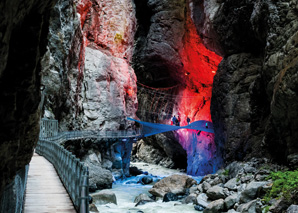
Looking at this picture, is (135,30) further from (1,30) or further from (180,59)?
(1,30)

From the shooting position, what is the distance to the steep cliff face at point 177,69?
29141 millimetres

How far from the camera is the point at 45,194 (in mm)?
6473

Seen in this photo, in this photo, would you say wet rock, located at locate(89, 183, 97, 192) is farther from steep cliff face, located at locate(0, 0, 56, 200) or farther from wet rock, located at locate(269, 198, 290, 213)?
steep cliff face, located at locate(0, 0, 56, 200)

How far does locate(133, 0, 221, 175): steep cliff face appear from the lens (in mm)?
29141

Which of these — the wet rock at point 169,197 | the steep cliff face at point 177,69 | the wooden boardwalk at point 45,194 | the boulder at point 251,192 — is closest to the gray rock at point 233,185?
the boulder at point 251,192

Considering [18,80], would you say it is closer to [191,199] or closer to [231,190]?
[231,190]

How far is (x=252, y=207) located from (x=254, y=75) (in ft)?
35.4

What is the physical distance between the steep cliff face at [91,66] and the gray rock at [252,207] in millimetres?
14129

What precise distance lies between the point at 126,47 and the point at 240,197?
27.1 meters

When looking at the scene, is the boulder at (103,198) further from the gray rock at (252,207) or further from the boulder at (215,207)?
the gray rock at (252,207)

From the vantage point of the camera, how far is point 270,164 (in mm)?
13562

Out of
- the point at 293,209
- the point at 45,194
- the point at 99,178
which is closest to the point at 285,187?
the point at 293,209

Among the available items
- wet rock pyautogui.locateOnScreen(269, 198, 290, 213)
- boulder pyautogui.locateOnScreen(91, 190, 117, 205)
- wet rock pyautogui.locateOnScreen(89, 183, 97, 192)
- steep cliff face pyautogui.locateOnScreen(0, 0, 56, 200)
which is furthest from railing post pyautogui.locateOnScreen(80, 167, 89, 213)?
wet rock pyautogui.locateOnScreen(89, 183, 97, 192)

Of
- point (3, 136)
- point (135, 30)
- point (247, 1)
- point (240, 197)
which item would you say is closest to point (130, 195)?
point (240, 197)
